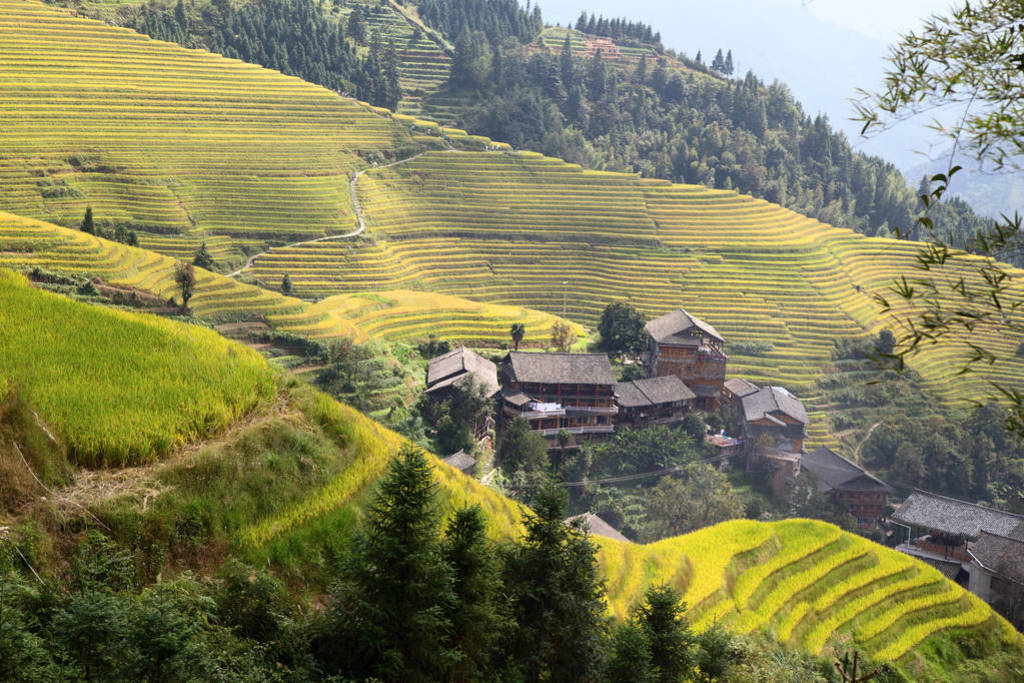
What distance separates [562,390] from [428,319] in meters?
7.36

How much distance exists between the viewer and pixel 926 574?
50.9 ft

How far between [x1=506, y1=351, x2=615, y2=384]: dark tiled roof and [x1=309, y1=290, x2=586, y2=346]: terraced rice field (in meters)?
4.69

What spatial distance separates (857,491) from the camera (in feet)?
86.9

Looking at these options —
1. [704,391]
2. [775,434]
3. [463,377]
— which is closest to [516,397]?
[463,377]

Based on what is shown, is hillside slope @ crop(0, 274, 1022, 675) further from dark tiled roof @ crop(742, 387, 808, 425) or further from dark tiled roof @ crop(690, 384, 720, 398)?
dark tiled roof @ crop(690, 384, 720, 398)

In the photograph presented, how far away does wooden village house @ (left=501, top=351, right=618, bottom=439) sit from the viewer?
26.0 meters

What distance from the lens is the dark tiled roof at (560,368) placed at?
26.1 meters

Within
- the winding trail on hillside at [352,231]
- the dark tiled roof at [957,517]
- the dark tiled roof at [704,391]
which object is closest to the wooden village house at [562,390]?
the dark tiled roof at [704,391]

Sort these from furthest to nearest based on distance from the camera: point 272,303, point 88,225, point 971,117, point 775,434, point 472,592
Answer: point 775,434 < point 88,225 < point 272,303 < point 472,592 < point 971,117

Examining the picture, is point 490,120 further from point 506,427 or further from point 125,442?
point 125,442

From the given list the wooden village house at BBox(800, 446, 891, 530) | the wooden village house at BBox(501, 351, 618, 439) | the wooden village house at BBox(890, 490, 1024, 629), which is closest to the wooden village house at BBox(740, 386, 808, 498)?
the wooden village house at BBox(800, 446, 891, 530)

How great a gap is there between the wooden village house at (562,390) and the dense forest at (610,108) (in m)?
31.0

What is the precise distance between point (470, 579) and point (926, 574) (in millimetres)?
12966

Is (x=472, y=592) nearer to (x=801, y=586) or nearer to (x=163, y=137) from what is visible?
(x=801, y=586)
